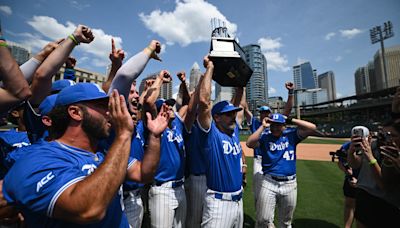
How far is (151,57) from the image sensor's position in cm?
261

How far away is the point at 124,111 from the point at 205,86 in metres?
1.61

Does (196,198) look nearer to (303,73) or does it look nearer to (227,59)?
(227,59)

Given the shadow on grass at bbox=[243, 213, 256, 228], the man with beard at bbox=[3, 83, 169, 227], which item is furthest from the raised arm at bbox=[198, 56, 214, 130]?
the shadow on grass at bbox=[243, 213, 256, 228]

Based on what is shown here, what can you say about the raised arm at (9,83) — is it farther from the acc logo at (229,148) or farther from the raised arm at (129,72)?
the acc logo at (229,148)

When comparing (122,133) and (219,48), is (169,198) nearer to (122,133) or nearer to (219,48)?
(122,133)

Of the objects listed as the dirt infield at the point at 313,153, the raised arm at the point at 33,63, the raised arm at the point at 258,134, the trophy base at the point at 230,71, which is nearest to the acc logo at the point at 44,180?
the raised arm at the point at 33,63

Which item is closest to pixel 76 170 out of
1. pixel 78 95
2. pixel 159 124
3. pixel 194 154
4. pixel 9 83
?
pixel 78 95

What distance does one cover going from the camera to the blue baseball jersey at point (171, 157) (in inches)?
128

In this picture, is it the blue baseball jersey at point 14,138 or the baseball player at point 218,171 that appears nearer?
the blue baseball jersey at point 14,138

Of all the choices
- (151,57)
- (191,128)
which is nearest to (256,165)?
(191,128)

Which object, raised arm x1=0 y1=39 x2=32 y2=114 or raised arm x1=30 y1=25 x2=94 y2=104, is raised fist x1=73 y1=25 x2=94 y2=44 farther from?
raised arm x1=0 y1=39 x2=32 y2=114

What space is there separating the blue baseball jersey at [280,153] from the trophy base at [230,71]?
1433mm

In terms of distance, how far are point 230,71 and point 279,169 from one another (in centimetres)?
224

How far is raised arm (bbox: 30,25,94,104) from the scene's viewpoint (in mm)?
2123
